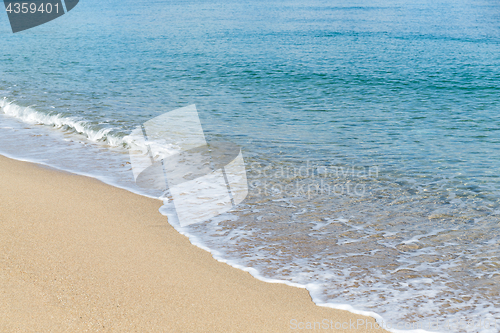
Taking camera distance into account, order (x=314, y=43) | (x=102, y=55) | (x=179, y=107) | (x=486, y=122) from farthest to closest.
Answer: (x=314, y=43), (x=102, y=55), (x=179, y=107), (x=486, y=122)

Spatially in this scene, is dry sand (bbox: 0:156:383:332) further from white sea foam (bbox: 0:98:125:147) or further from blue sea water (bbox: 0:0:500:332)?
white sea foam (bbox: 0:98:125:147)

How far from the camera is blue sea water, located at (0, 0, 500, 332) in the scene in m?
3.72

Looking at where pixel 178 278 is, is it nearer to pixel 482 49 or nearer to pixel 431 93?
pixel 431 93

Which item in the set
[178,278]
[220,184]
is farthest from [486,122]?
[178,278]

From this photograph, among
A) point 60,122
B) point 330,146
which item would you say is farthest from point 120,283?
point 60,122

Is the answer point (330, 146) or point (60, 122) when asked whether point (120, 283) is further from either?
point (60, 122)

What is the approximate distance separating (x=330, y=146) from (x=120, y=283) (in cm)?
489

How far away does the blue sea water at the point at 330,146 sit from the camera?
372cm

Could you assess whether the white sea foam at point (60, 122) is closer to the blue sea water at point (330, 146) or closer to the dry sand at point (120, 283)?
the blue sea water at point (330, 146)

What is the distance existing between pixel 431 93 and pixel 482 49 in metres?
10.4

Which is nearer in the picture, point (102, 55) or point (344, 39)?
point (102, 55)

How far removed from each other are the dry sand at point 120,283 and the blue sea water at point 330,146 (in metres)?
0.29

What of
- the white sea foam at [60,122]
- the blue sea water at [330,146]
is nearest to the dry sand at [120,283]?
the blue sea water at [330,146]

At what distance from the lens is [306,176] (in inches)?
238
